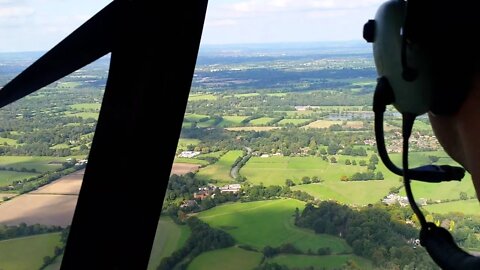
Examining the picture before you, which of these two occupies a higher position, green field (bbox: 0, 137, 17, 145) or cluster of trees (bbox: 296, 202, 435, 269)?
green field (bbox: 0, 137, 17, 145)

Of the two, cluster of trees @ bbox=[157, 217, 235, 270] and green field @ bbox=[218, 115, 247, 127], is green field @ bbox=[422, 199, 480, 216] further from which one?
green field @ bbox=[218, 115, 247, 127]

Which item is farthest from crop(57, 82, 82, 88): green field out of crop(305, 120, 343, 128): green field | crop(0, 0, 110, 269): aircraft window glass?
crop(305, 120, 343, 128): green field

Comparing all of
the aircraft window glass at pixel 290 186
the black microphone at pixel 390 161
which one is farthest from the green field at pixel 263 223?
the black microphone at pixel 390 161

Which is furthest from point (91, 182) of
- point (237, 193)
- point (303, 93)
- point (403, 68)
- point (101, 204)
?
point (303, 93)

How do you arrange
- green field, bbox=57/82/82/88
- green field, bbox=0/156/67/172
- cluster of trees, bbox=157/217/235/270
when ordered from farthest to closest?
1. green field, bbox=0/156/67/172
2. cluster of trees, bbox=157/217/235/270
3. green field, bbox=57/82/82/88

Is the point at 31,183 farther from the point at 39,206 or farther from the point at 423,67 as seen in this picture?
the point at 423,67

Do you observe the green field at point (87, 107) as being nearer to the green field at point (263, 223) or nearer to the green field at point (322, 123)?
the green field at point (263, 223)

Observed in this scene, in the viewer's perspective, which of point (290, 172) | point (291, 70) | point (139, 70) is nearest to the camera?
point (139, 70)

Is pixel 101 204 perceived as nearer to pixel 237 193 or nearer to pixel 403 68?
pixel 403 68
